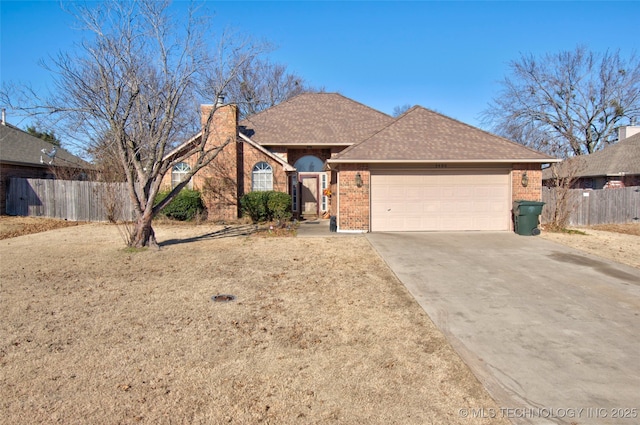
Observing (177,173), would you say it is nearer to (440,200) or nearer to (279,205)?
(279,205)

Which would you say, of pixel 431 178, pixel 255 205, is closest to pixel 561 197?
pixel 431 178

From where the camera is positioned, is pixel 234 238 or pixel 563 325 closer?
pixel 563 325

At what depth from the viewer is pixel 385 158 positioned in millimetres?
13914

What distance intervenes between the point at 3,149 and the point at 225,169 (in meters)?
10.5

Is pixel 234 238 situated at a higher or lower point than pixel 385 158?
lower

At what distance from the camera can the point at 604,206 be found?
62.1 feet

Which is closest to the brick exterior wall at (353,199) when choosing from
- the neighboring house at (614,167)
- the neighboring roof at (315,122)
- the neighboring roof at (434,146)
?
the neighboring roof at (434,146)

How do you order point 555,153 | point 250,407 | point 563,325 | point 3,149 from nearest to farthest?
point 250,407 → point 563,325 → point 3,149 → point 555,153

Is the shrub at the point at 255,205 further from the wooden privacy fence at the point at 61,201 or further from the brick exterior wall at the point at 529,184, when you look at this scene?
the brick exterior wall at the point at 529,184

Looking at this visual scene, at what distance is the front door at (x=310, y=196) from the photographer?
20547 millimetres

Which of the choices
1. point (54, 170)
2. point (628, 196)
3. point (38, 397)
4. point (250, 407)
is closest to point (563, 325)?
point (250, 407)

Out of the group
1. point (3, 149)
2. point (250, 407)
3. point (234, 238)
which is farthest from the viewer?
point (3, 149)

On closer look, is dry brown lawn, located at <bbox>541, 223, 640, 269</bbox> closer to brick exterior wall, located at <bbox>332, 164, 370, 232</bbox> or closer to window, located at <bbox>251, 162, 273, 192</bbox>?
brick exterior wall, located at <bbox>332, 164, 370, 232</bbox>

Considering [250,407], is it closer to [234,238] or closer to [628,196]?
[234,238]
